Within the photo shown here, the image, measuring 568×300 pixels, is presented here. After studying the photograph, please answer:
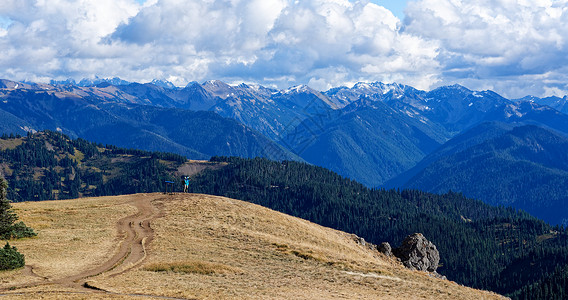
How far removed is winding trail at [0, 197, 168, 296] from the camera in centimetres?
4419

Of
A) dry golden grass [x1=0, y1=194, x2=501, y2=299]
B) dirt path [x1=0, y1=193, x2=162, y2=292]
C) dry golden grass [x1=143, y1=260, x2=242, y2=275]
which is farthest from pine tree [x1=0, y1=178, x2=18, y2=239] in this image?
dry golden grass [x1=143, y1=260, x2=242, y2=275]

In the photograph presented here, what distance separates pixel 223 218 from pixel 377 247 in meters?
30.1

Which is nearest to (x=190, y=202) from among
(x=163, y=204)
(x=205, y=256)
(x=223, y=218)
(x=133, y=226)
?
(x=163, y=204)

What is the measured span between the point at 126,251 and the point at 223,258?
1261cm

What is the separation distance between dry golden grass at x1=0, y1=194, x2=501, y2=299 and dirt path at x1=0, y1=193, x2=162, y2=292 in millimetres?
1307

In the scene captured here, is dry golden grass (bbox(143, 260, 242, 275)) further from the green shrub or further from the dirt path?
the green shrub

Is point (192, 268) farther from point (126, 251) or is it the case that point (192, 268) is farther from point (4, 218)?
point (4, 218)

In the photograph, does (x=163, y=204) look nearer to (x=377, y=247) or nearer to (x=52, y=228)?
(x=52, y=228)

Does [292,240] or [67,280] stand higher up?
[292,240]

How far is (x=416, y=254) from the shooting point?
290 ft

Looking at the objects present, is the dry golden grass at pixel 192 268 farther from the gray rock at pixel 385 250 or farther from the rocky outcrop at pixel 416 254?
the rocky outcrop at pixel 416 254

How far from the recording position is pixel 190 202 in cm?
8794

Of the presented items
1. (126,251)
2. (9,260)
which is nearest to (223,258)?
(126,251)

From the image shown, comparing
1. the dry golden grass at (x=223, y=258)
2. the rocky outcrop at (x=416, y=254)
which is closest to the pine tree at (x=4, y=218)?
the dry golden grass at (x=223, y=258)
